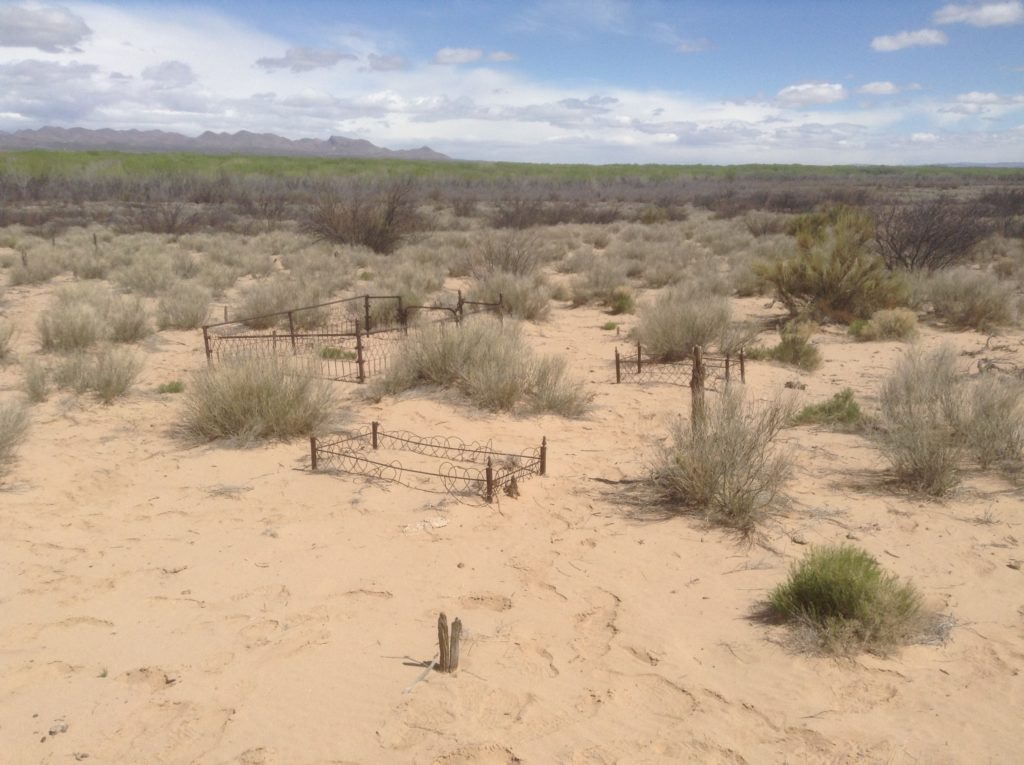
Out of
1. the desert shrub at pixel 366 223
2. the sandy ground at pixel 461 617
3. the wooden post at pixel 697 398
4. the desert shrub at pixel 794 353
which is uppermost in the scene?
the desert shrub at pixel 366 223

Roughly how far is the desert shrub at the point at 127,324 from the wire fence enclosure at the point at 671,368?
23.3 feet

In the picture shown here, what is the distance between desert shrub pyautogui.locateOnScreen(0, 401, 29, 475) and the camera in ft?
21.9

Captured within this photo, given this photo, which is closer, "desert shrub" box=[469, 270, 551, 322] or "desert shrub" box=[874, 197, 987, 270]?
"desert shrub" box=[469, 270, 551, 322]

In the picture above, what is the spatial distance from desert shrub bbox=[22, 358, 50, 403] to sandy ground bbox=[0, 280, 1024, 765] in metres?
1.40

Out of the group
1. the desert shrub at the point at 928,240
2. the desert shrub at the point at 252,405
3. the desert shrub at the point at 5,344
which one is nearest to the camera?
the desert shrub at the point at 252,405

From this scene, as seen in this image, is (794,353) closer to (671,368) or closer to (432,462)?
(671,368)

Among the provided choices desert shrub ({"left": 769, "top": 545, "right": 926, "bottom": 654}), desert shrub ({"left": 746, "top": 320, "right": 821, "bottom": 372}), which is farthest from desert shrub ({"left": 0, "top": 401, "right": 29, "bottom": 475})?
desert shrub ({"left": 746, "top": 320, "right": 821, "bottom": 372})

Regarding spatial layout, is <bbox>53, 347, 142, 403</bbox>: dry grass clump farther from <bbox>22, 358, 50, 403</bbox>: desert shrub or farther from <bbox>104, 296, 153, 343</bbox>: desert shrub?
<bbox>104, 296, 153, 343</bbox>: desert shrub

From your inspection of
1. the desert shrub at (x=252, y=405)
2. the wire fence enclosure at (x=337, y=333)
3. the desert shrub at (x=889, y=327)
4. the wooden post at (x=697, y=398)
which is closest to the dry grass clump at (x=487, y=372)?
the wire fence enclosure at (x=337, y=333)

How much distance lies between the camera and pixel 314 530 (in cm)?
584

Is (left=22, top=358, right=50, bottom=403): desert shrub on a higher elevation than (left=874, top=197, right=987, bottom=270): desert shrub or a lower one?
lower

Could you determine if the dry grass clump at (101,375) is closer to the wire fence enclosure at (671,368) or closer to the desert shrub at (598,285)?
the wire fence enclosure at (671,368)

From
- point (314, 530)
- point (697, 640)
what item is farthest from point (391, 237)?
point (697, 640)

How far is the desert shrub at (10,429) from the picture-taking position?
6688 mm
